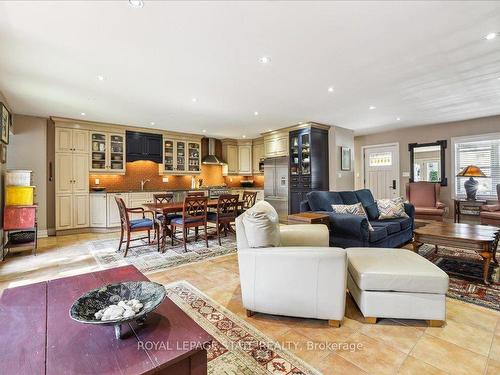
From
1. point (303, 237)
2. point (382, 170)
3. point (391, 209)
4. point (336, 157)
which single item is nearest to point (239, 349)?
point (303, 237)

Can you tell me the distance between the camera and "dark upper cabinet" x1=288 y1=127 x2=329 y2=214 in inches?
251

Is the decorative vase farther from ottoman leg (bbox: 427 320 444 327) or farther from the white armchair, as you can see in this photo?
the white armchair

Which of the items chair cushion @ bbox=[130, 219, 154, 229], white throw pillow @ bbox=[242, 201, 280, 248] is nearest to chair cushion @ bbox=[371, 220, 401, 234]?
white throw pillow @ bbox=[242, 201, 280, 248]

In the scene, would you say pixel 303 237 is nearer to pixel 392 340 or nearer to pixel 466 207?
pixel 392 340

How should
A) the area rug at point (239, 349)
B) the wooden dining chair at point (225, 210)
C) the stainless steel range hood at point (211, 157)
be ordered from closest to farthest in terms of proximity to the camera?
the area rug at point (239, 349) < the wooden dining chair at point (225, 210) < the stainless steel range hood at point (211, 157)

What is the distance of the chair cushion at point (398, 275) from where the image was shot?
1.92 meters

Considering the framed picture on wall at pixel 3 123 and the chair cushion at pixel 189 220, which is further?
the chair cushion at pixel 189 220

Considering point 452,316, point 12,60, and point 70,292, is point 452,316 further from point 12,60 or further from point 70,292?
point 12,60

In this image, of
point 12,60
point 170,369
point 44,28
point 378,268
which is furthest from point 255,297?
point 12,60

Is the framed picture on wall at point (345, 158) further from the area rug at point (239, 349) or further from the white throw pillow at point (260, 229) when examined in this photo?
the area rug at point (239, 349)

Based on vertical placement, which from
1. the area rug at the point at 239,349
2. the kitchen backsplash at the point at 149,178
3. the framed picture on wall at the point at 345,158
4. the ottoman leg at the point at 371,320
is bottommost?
the area rug at the point at 239,349

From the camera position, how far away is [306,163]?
648cm

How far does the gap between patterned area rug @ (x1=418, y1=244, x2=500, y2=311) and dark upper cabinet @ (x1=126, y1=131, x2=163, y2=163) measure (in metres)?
6.25

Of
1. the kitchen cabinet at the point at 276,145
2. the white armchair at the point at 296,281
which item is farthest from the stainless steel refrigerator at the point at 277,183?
the white armchair at the point at 296,281
